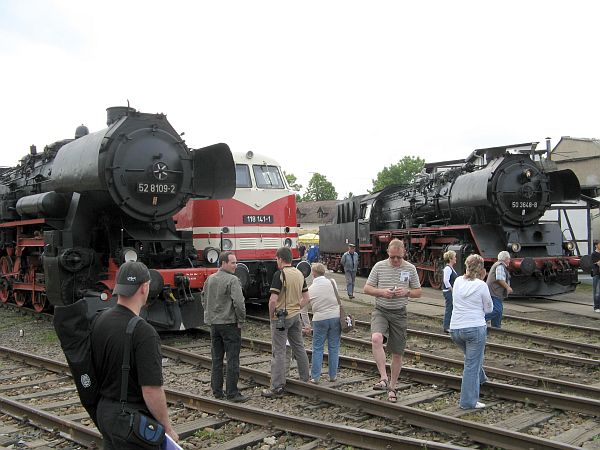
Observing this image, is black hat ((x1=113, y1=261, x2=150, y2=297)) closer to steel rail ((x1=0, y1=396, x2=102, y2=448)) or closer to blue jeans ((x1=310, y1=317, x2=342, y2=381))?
steel rail ((x1=0, y1=396, x2=102, y2=448))

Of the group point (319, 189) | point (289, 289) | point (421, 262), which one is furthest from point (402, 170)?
point (289, 289)

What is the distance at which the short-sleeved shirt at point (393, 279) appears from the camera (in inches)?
266

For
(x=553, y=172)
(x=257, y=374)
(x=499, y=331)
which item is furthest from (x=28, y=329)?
(x=553, y=172)

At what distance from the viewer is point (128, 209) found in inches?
396

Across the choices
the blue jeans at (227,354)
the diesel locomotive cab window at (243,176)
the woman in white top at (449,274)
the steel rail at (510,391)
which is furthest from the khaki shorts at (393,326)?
the diesel locomotive cab window at (243,176)

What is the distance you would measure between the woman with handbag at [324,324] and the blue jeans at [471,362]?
154 centimetres

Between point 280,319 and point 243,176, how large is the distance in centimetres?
642

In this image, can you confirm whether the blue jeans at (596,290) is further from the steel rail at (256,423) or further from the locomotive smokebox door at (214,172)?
the steel rail at (256,423)

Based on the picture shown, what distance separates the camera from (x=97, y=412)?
10.7 ft

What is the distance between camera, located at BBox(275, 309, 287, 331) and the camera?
708 centimetres

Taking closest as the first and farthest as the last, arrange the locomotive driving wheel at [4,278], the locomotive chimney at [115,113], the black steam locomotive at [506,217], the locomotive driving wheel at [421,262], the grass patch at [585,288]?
the locomotive chimney at [115,113]
the locomotive driving wheel at [4,278]
the black steam locomotive at [506,217]
the grass patch at [585,288]
the locomotive driving wheel at [421,262]

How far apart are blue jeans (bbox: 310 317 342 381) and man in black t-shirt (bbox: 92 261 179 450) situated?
4.21 m

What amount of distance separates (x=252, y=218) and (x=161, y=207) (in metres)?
2.70

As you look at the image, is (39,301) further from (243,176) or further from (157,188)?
(243,176)
